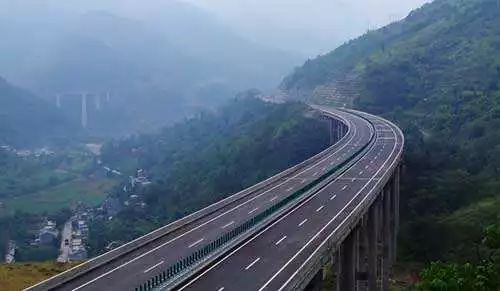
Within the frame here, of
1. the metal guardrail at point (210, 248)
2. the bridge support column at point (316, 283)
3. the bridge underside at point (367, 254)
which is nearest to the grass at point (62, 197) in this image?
the bridge underside at point (367, 254)

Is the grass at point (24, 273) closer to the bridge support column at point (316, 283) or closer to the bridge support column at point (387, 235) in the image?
the bridge support column at point (316, 283)

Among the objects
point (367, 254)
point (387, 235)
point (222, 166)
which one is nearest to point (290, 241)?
point (367, 254)

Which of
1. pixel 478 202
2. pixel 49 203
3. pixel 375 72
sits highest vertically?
pixel 375 72

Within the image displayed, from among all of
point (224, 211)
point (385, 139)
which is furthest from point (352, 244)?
point (385, 139)

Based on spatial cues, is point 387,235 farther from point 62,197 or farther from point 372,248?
point 62,197

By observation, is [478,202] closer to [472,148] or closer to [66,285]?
[472,148]

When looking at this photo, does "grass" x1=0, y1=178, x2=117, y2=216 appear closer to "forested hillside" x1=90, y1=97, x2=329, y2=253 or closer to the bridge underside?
"forested hillside" x1=90, y1=97, x2=329, y2=253
